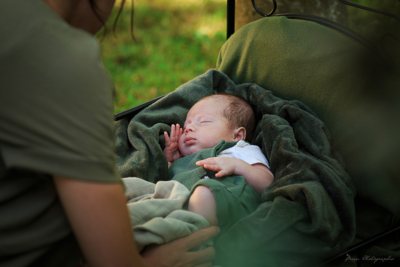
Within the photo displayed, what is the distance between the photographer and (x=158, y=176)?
5.06 feet

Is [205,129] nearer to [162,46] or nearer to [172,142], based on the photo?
[172,142]

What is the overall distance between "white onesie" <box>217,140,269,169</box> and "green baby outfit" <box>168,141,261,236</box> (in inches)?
1.1

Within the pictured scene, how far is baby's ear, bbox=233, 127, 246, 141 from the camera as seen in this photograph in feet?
5.32

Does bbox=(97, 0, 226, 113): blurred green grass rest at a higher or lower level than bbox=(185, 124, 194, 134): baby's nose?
lower

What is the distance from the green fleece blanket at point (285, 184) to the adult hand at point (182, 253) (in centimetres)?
13

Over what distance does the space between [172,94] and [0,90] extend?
1.25 meters

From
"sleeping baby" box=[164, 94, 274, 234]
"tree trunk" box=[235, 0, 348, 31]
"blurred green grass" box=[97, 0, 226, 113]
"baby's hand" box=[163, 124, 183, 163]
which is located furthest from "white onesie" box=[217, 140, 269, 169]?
"blurred green grass" box=[97, 0, 226, 113]

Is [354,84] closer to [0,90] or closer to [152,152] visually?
[152,152]

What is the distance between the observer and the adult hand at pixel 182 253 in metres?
0.90

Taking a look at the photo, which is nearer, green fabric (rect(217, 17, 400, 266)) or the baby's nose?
green fabric (rect(217, 17, 400, 266))

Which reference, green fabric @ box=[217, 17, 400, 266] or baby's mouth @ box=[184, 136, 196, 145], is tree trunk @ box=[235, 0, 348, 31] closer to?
green fabric @ box=[217, 17, 400, 266]

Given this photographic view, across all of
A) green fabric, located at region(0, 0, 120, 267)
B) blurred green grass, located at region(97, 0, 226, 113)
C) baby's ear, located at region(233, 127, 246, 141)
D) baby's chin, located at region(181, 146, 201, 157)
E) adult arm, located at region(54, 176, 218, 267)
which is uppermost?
green fabric, located at region(0, 0, 120, 267)

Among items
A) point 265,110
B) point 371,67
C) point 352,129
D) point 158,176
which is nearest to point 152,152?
point 158,176

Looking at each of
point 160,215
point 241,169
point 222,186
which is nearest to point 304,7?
point 241,169
